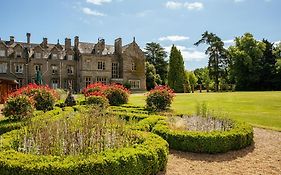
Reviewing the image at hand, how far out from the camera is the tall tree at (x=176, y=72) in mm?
48344

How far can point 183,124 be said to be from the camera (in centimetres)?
1272

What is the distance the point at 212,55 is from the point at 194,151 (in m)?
59.9

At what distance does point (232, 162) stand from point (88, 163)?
4.80 m

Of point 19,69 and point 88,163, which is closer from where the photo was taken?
point 88,163

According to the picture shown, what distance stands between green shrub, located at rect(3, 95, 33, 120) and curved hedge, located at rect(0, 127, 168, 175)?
701cm

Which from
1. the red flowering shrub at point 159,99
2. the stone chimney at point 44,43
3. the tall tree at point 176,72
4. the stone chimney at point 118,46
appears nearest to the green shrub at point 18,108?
the red flowering shrub at point 159,99

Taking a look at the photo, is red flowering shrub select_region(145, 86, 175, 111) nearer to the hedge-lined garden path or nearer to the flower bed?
the hedge-lined garden path

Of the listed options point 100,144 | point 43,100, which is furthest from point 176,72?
point 100,144

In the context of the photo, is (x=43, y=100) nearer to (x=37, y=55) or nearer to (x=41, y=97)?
(x=41, y=97)

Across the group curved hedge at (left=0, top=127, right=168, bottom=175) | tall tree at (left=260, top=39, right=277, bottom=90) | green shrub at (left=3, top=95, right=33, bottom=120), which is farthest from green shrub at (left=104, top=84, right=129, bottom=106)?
tall tree at (left=260, top=39, right=277, bottom=90)

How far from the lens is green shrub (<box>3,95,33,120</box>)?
45.4 feet

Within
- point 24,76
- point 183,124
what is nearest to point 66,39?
point 24,76

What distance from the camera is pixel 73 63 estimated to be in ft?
169

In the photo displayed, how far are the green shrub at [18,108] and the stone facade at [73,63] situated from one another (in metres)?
35.1
